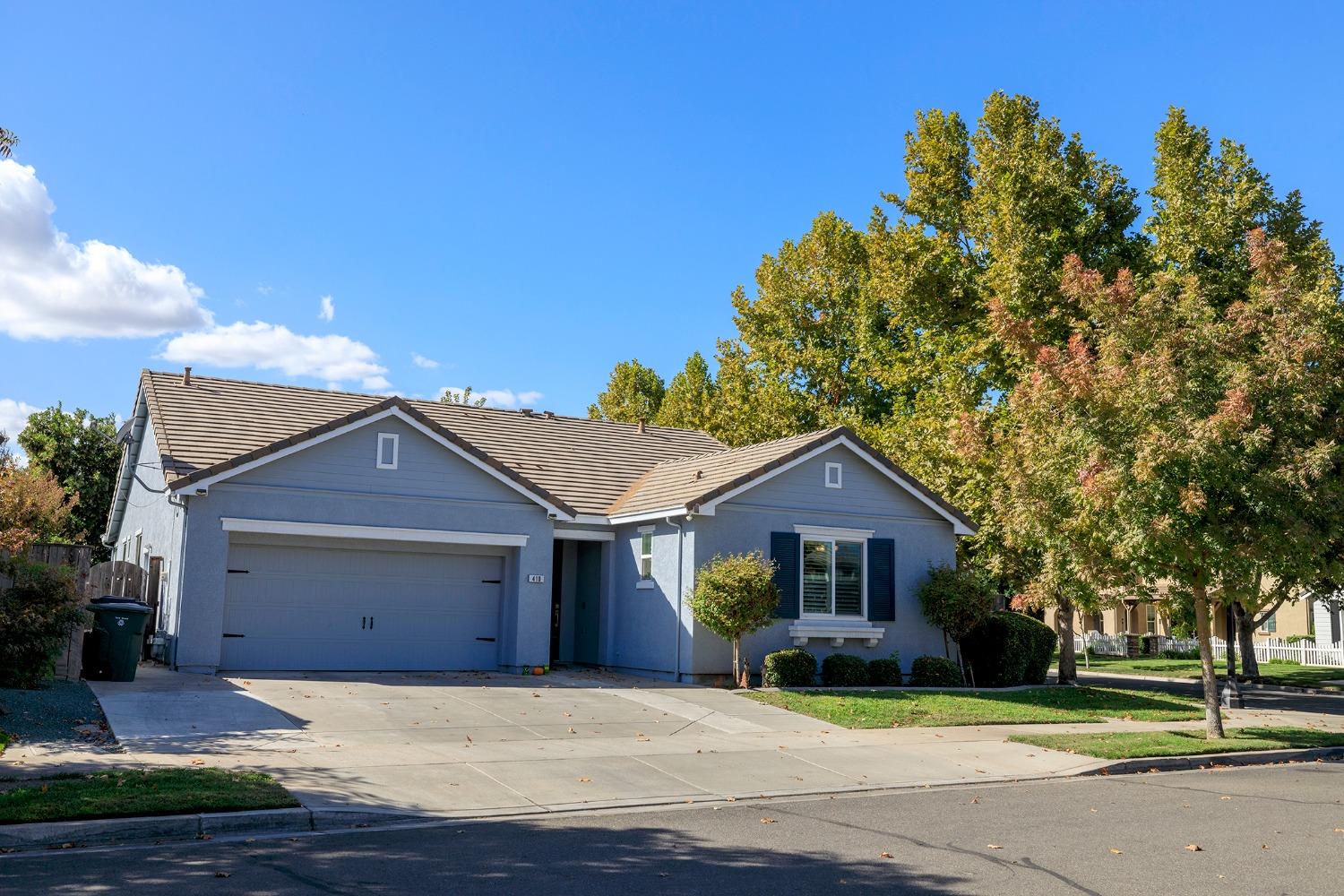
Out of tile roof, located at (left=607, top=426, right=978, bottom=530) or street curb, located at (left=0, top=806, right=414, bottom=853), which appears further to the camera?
tile roof, located at (left=607, top=426, right=978, bottom=530)

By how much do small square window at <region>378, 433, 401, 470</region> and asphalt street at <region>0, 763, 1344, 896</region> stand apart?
11850 mm

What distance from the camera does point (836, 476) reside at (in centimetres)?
2208

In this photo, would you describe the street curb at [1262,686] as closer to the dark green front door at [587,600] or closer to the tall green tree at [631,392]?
the dark green front door at [587,600]

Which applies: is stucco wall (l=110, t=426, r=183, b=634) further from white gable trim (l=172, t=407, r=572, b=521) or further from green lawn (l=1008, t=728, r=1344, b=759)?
green lawn (l=1008, t=728, r=1344, b=759)

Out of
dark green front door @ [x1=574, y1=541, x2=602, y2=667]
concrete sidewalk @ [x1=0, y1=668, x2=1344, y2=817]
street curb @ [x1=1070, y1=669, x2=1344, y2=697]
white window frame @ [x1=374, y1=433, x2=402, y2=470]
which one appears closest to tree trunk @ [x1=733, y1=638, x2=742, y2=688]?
concrete sidewalk @ [x1=0, y1=668, x2=1344, y2=817]

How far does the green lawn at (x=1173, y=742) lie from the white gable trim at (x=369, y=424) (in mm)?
10109

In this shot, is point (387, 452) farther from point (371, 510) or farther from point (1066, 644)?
point (1066, 644)

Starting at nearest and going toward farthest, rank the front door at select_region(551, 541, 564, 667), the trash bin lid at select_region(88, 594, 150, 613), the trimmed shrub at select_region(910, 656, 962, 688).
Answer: the trash bin lid at select_region(88, 594, 150, 613) → the trimmed shrub at select_region(910, 656, 962, 688) → the front door at select_region(551, 541, 564, 667)

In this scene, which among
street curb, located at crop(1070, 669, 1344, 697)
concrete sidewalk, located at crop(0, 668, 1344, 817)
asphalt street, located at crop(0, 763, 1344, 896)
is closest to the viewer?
asphalt street, located at crop(0, 763, 1344, 896)

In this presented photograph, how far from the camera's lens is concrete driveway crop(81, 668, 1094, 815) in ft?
35.2

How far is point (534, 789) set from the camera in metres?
10.7

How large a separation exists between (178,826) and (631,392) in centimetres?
5140

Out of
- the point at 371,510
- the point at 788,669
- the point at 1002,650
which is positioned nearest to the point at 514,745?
the point at 788,669

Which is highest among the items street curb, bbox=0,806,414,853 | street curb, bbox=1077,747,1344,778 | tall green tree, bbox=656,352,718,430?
tall green tree, bbox=656,352,718,430
